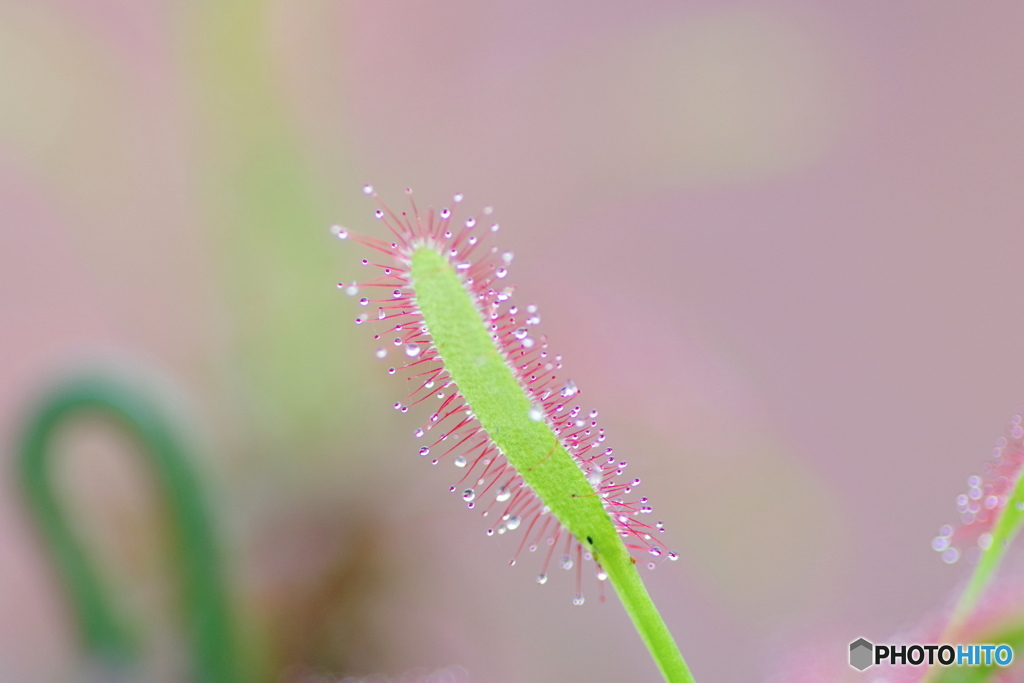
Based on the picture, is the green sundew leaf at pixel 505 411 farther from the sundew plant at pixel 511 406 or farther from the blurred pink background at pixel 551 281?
the blurred pink background at pixel 551 281

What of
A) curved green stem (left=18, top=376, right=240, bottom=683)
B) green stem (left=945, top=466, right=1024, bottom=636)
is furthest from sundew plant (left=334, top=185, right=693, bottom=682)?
curved green stem (left=18, top=376, right=240, bottom=683)

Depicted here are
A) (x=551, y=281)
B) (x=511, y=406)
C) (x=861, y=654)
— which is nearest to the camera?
(x=511, y=406)

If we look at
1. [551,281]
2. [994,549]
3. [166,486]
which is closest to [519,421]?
[994,549]

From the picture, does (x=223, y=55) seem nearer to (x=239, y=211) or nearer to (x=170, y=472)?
(x=239, y=211)

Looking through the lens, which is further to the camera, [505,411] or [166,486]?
[166,486]

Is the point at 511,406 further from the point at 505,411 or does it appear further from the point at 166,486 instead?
the point at 166,486

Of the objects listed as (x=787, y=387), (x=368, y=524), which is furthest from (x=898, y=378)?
(x=368, y=524)
